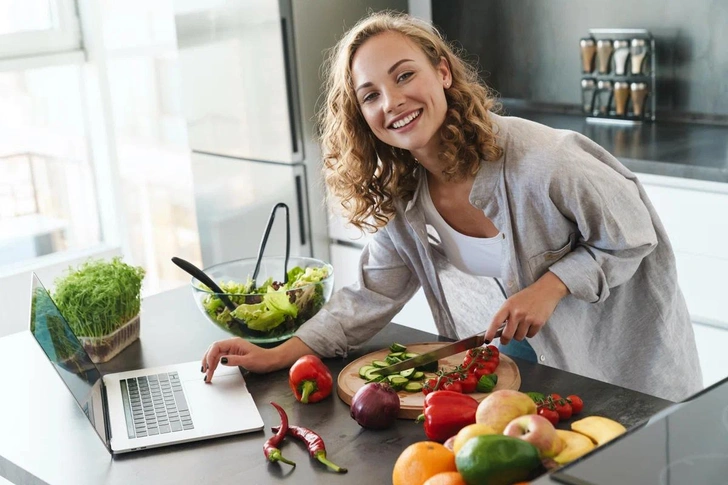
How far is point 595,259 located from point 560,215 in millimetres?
107

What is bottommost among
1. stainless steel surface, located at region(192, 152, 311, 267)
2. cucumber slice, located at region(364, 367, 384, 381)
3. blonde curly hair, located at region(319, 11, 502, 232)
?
stainless steel surface, located at region(192, 152, 311, 267)

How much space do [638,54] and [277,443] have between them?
2.34 m

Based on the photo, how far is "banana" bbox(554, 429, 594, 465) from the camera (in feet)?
3.36

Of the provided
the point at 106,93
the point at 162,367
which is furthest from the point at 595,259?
the point at 106,93

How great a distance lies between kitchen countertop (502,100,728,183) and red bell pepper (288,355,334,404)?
119 cm

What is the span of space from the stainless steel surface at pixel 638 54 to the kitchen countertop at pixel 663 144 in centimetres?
20

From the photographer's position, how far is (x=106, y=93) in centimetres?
409

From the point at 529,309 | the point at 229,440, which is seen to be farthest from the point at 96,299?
the point at 529,309

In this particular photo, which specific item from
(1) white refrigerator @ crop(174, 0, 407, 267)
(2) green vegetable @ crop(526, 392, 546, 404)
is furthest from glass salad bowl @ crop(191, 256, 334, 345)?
(1) white refrigerator @ crop(174, 0, 407, 267)

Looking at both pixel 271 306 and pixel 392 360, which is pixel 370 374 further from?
pixel 271 306

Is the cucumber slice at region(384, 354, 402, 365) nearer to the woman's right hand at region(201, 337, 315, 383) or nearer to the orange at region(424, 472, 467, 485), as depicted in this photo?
the woman's right hand at region(201, 337, 315, 383)

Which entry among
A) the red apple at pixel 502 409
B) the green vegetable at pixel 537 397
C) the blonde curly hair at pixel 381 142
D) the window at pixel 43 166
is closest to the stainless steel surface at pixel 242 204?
the window at pixel 43 166

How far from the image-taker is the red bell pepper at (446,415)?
1.30m

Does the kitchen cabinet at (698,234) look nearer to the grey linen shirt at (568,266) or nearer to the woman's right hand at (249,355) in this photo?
the grey linen shirt at (568,266)
